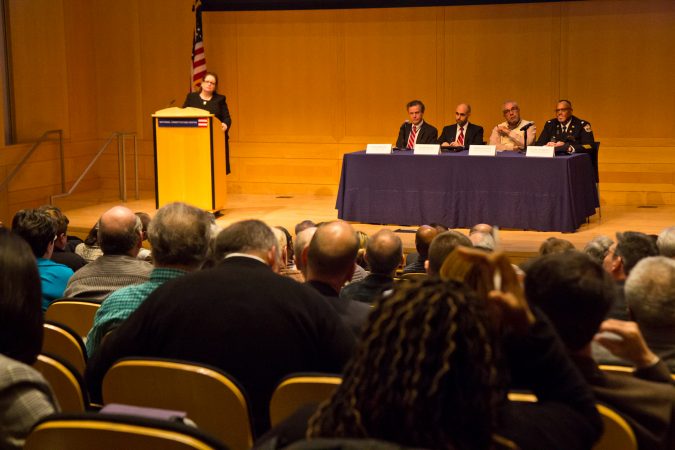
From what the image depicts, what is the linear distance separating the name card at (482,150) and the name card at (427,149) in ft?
1.02

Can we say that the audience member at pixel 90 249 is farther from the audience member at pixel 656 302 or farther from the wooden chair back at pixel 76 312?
the audience member at pixel 656 302

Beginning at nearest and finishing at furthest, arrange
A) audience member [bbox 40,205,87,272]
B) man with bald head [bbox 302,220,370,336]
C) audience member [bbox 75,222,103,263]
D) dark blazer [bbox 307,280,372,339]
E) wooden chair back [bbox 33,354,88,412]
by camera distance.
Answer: wooden chair back [bbox 33,354,88,412], dark blazer [bbox 307,280,372,339], man with bald head [bbox 302,220,370,336], audience member [bbox 40,205,87,272], audience member [bbox 75,222,103,263]

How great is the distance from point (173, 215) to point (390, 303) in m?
1.87

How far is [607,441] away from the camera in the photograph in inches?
72.1

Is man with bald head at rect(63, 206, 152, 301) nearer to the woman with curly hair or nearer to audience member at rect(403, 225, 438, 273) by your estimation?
audience member at rect(403, 225, 438, 273)

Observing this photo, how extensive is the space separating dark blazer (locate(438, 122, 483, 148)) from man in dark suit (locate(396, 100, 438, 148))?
0.38 feet

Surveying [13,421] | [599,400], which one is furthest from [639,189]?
[13,421]

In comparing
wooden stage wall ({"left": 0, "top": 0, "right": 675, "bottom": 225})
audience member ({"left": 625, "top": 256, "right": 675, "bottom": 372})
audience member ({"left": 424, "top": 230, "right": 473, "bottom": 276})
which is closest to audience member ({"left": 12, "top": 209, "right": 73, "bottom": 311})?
audience member ({"left": 424, "top": 230, "right": 473, "bottom": 276})

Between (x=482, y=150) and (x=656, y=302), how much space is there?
6.03 m

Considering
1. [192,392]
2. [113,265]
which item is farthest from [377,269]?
[192,392]

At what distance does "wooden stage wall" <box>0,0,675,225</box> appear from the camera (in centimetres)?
1004

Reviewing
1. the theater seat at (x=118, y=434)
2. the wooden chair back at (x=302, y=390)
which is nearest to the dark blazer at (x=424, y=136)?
the wooden chair back at (x=302, y=390)

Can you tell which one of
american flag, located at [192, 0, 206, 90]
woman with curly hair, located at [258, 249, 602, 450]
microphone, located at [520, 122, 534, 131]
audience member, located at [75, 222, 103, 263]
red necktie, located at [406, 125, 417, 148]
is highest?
american flag, located at [192, 0, 206, 90]

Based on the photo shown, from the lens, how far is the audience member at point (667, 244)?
3755mm
